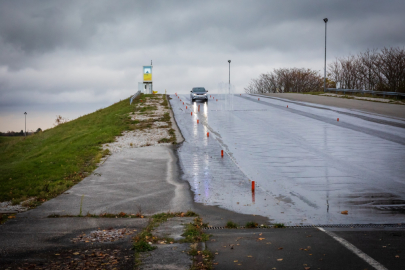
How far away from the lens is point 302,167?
15.4 metres

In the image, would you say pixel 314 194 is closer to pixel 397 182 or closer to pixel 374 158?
pixel 397 182

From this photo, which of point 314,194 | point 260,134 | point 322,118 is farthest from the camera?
point 322,118

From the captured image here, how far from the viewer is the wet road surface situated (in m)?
10.4

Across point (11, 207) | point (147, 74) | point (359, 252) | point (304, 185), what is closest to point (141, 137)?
point (11, 207)

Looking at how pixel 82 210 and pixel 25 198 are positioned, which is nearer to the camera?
pixel 82 210

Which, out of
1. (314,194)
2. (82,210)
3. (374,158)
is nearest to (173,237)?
(82,210)

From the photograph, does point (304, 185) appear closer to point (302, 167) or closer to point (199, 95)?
point (302, 167)

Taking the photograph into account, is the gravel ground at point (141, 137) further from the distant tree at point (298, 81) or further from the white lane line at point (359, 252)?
the distant tree at point (298, 81)

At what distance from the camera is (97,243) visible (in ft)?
24.2

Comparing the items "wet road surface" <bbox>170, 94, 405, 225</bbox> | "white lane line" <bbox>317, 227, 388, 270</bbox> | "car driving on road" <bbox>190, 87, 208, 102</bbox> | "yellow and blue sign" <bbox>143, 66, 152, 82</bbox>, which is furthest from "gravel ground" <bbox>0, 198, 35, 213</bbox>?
"yellow and blue sign" <bbox>143, 66, 152, 82</bbox>

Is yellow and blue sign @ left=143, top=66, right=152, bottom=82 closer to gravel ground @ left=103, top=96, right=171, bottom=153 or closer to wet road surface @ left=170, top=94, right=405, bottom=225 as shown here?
gravel ground @ left=103, top=96, right=171, bottom=153

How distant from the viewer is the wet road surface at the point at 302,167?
1045 cm

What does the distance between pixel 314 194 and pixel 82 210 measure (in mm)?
6649

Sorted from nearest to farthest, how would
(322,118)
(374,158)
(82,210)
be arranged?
(82,210)
(374,158)
(322,118)
